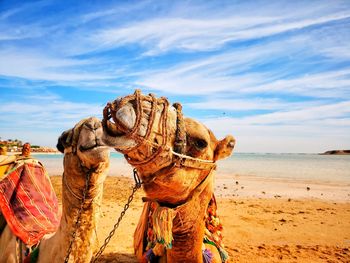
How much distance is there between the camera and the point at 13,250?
3.16 meters

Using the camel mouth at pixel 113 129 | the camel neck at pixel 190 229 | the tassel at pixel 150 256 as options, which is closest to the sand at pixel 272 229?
the tassel at pixel 150 256

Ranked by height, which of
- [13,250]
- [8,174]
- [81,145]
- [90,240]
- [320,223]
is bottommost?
[320,223]

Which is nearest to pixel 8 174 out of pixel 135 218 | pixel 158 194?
pixel 158 194

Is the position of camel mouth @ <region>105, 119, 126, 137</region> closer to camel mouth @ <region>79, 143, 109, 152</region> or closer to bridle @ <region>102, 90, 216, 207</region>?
bridle @ <region>102, 90, 216, 207</region>

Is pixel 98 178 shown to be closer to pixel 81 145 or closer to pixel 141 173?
pixel 81 145

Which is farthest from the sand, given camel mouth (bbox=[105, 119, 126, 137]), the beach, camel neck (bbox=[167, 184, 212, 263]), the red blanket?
camel mouth (bbox=[105, 119, 126, 137])

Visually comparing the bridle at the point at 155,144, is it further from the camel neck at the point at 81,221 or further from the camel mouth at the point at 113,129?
the camel neck at the point at 81,221

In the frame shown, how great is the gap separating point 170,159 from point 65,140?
1062mm

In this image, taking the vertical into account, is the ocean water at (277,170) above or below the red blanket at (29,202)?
below

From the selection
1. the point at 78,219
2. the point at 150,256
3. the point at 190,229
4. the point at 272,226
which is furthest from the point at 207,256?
the point at 272,226

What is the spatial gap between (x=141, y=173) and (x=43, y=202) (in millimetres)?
2676

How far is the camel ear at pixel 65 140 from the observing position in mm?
2307

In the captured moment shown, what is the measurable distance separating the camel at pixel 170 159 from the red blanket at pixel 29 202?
1.92 m

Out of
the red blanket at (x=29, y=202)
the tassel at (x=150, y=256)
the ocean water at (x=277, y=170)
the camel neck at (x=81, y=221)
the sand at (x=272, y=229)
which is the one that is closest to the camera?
the camel neck at (x=81, y=221)
